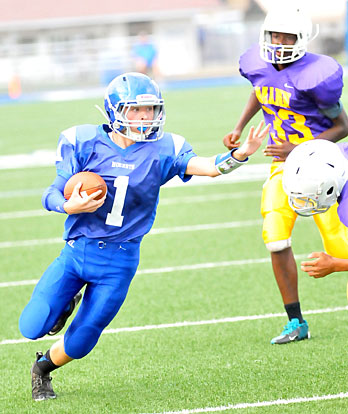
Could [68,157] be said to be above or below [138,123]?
below

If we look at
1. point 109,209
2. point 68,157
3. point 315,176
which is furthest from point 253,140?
point 68,157

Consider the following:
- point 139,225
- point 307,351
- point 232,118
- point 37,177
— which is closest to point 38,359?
point 139,225

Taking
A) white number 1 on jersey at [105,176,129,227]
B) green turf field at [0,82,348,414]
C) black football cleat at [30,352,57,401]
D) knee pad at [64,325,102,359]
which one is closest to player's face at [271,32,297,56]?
white number 1 on jersey at [105,176,129,227]

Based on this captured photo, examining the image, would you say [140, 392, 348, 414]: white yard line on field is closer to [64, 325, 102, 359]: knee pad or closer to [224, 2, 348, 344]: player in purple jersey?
[64, 325, 102, 359]: knee pad

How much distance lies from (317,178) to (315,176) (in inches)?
0.5

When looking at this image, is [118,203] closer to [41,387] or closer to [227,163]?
[227,163]

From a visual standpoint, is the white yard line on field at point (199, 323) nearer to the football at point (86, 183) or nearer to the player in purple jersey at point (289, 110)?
the player in purple jersey at point (289, 110)

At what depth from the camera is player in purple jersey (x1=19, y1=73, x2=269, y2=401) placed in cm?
403

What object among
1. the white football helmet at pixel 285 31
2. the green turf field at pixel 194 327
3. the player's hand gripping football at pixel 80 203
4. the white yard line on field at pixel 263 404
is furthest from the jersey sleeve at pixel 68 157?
the white football helmet at pixel 285 31

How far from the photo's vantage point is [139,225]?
13.6 feet

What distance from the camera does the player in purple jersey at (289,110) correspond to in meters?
4.86

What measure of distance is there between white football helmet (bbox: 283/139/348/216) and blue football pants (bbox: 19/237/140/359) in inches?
34.6

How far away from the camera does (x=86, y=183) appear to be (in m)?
3.88

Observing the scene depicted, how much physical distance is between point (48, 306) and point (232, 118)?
13.6m
